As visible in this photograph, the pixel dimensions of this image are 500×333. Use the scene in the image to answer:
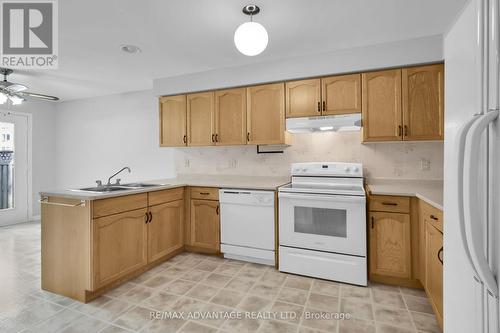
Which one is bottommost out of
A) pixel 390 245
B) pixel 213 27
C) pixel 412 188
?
pixel 390 245

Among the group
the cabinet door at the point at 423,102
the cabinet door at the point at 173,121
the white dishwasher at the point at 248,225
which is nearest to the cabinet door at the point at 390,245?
the cabinet door at the point at 423,102

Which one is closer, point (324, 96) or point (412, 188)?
point (412, 188)

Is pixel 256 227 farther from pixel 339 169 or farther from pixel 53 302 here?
pixel 53 302

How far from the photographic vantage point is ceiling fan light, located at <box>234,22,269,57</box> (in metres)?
1.68

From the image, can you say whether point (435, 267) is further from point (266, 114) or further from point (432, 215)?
point (266, 114)

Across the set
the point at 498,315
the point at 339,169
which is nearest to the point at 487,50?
the point at 498,315

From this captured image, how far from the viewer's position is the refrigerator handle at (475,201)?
0.61 m

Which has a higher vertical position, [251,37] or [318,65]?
[318,65]

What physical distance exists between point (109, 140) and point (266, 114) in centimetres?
309

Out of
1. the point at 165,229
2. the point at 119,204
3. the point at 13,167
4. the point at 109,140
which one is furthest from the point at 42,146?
the point at 119,204

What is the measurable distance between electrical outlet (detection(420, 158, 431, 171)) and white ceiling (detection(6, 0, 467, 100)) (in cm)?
124

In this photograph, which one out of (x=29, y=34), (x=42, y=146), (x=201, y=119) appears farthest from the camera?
(x=42, y=146)

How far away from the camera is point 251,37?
1691 mm

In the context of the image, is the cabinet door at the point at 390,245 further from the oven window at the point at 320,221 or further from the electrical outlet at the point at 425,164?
the electrical outlet at the point at 425,164
